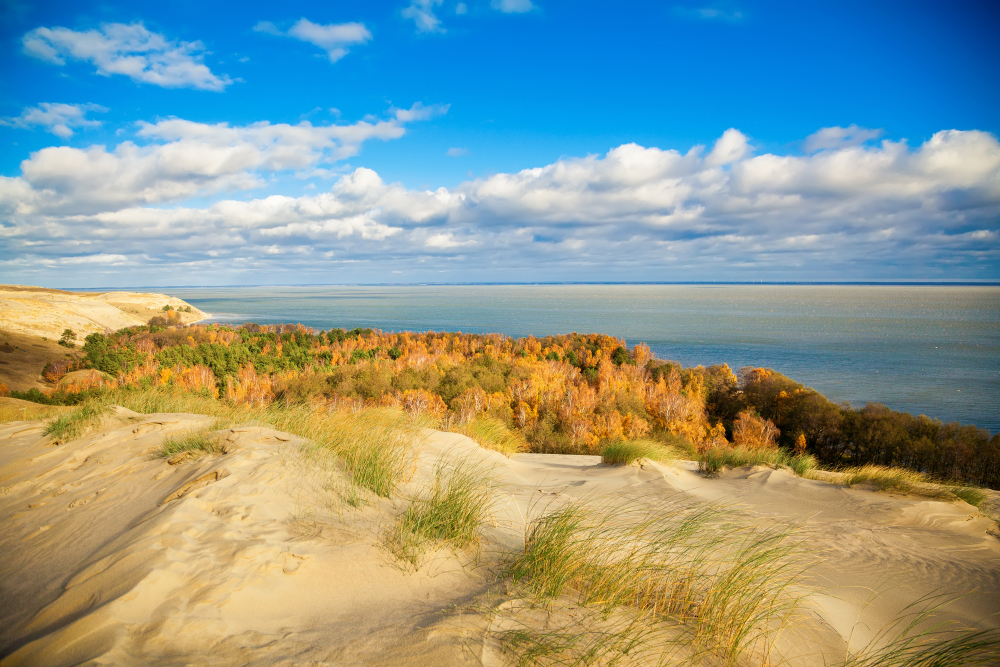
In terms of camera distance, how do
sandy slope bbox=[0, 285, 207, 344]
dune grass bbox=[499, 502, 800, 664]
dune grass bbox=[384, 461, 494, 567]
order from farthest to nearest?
sandy slope bbox=[0, 285, 207, 344], dune grass bbox=[384, 461, 494, 567], dune grass bbox=[499, 502, 800, 664]

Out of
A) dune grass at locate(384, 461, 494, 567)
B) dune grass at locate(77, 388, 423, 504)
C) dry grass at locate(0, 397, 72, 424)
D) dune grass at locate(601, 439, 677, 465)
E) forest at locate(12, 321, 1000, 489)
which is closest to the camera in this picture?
dune grass at locate(384, 461, 494, 567)

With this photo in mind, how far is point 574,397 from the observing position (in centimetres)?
2444

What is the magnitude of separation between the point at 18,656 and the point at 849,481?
42.6 feet

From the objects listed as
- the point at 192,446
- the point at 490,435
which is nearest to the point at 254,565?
the point at 192,446

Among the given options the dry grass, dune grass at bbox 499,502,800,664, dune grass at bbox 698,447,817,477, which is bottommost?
dune grass at bbox 698,447,817,477

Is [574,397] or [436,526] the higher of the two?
[436,526]

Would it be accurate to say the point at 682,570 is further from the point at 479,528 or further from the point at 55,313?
the point at 55,313

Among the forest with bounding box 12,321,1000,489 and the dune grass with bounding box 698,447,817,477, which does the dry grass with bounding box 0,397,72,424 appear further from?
the dune grass with bounding box 698,447,817,477

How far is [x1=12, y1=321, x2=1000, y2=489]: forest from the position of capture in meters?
19.2

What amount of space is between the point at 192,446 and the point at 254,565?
11.8ft

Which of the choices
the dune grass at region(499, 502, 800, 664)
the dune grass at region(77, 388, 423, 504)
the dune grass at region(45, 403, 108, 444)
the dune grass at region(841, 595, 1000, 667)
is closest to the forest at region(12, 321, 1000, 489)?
the dune grass at region(77, 388, 423, 504)

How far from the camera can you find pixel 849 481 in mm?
10047

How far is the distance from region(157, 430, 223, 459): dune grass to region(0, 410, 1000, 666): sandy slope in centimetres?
20

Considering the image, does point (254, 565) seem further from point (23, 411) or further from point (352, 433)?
point (23, 411)
